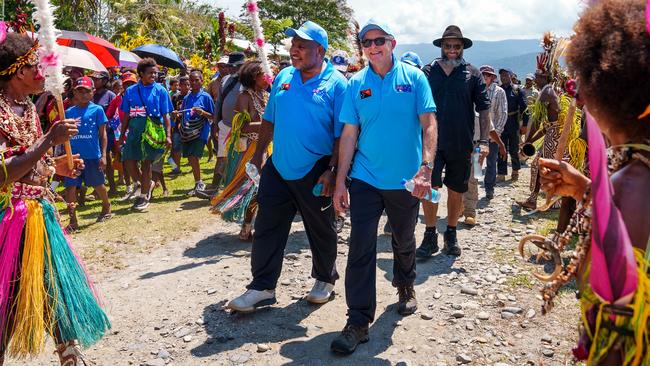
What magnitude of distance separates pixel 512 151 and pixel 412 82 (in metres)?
7.83

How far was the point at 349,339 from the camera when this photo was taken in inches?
150

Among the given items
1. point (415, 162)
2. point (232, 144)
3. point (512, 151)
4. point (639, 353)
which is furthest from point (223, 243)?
point (512, 151)

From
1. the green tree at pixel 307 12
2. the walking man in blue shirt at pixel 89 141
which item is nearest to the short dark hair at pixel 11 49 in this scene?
the walking man in blue shirt at pixel 89 141

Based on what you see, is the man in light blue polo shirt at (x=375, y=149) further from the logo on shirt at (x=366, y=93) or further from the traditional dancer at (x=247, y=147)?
the traditional dancer at (x=247, y=147)

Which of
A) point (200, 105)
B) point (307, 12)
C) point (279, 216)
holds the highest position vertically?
point (307, 12)

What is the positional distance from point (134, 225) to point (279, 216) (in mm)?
3598

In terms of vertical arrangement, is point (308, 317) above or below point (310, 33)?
below

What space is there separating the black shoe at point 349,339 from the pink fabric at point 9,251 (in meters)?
1.94

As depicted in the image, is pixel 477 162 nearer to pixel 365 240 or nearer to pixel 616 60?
pixel 365 240

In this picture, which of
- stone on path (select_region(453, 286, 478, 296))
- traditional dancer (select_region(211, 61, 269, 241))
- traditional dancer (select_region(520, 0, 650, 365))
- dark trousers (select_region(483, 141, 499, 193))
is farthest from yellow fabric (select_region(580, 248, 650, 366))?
dark trousers (select_region(483, 141, 499, 193))

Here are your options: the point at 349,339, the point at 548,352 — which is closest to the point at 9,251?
the point at 349,339

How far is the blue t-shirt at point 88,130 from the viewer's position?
750 cm

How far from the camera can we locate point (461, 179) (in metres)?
5.96

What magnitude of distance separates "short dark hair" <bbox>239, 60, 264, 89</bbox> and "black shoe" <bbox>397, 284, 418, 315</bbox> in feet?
10.0
